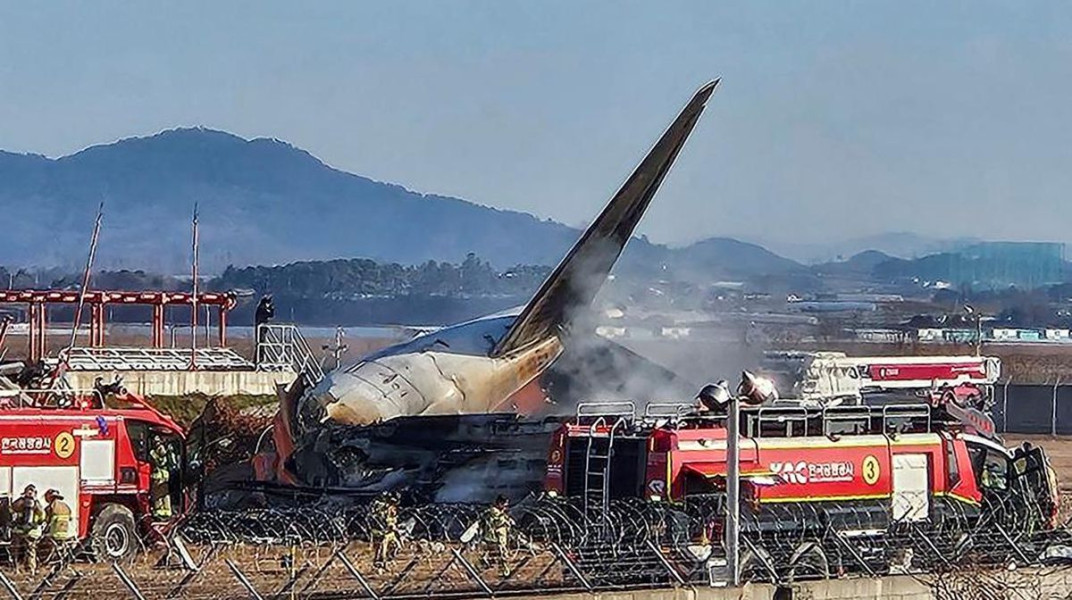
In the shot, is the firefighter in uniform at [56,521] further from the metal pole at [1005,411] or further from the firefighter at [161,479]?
the metal pole at [1005,411]

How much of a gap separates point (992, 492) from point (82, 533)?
45.6ft

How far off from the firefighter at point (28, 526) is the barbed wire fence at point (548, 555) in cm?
78

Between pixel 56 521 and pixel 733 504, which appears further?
pixel 56 521

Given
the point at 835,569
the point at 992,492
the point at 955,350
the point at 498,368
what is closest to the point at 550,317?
the point at 498,368

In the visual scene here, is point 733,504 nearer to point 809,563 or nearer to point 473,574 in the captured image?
point 809,563

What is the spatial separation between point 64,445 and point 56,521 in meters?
1.26

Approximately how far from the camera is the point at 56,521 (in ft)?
93.6

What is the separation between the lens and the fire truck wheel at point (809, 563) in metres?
25.3

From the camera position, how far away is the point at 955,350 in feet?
360

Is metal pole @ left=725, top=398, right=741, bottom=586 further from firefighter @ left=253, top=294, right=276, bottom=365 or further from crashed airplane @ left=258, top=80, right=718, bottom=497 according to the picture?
firefighter @ left=253, top=294, right=276, bottom=365

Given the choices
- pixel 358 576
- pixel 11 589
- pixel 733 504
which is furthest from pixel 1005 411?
pixel 11 589

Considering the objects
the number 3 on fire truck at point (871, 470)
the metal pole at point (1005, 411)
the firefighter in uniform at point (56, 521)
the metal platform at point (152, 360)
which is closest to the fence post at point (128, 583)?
the firefighter in uniform at point (56, 521)

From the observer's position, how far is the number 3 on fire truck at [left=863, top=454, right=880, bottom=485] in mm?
29203

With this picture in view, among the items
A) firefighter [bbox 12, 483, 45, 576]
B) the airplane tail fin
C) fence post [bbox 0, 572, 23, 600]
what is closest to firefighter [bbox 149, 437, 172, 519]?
firefighter [bbox 12, 483, 45, 576]
